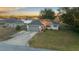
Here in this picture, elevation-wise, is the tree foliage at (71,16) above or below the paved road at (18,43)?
above

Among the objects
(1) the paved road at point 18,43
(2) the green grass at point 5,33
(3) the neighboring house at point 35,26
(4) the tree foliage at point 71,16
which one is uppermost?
(4) the tree foliage at point 71,16

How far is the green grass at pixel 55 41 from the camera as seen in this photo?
4.23 feet

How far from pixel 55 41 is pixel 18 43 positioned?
31 cm

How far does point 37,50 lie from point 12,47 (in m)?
0.21

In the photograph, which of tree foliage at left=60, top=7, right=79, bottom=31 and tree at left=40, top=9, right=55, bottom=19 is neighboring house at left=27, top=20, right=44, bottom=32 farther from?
tree foliage at left=60, top=7, right=79, bottom=31

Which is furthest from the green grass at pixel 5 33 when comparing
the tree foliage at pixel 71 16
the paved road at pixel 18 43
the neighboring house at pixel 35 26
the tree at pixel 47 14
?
the tree foliage at pixel 71 16

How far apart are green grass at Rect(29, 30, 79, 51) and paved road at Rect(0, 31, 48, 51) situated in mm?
42

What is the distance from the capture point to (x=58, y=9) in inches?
51.3

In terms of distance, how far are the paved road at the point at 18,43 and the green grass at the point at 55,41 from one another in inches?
1.7

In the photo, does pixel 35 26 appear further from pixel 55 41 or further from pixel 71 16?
pixel 71 16

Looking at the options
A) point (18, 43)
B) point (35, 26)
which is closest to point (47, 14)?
point (35, 26)

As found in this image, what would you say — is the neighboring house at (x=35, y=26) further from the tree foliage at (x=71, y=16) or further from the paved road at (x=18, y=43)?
the tree foliage at (x=71, y=16)
